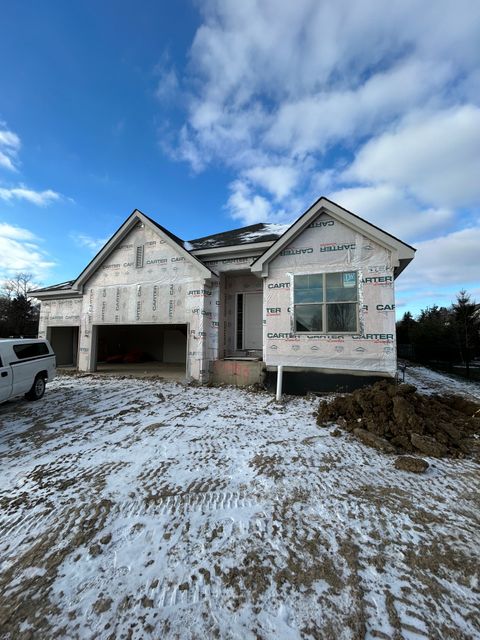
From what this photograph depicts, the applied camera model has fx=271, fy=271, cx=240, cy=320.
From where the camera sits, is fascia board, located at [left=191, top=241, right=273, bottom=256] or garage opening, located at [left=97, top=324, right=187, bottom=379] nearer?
fascia board, located at [left=191, top=241, right=273, bottom=256]

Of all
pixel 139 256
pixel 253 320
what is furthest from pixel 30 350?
pixel 253 320

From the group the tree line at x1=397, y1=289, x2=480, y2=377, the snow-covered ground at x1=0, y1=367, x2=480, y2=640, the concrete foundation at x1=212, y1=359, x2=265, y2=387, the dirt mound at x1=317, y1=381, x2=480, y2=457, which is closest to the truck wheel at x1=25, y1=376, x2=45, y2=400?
the snow-covered ground at x1=0, y1=367, x2=480, y2=640

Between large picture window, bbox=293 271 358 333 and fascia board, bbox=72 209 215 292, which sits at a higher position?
fascia board, bbox=72 209 215 292

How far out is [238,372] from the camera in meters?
9.86

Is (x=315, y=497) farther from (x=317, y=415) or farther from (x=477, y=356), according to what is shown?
(x=477, y=356)

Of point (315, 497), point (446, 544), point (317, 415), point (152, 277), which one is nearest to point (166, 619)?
point (315, 497)

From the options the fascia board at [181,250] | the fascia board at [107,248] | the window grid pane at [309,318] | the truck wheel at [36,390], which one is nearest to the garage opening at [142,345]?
A: the fascia board at [107,248]

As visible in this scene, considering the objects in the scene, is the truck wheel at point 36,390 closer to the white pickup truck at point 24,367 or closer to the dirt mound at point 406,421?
the white pickup truck at point 24,367

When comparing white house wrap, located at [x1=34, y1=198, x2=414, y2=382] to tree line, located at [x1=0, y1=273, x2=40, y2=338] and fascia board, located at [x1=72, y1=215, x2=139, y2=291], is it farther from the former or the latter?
tree line, located at [x1=0, y1=273, x2=40, y2=338]

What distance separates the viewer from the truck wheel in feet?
24.4

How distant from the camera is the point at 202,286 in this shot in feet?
33.8

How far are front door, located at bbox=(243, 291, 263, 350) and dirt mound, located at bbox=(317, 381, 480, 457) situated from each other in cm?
538

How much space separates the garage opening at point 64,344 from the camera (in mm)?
14578

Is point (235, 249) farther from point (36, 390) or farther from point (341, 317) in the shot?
point (36, 390)
